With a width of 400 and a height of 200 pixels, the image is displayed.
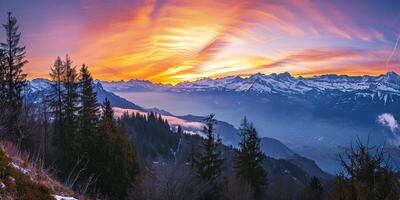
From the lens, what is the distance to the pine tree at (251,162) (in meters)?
44.9

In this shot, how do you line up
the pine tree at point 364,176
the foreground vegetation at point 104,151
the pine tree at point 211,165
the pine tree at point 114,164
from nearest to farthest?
the pine tree at point 364,176, the foreground vegetation at point 104,151, the pine tree at point 114,164, the pine tree at point 211,165

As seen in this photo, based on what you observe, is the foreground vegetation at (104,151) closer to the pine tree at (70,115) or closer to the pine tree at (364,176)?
the pine tree at (70,115)

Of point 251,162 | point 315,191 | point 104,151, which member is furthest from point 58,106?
point 315,191

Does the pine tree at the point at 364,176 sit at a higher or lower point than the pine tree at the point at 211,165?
higher

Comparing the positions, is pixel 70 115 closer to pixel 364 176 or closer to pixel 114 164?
pixel 114 164

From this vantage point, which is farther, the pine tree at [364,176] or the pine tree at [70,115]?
the pine tree at [70,115]

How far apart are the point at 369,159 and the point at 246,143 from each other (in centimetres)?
3623

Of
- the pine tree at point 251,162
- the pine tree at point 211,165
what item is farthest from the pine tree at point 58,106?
the pine tree at point 251,162

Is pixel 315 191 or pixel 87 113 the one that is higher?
pixel 87 113

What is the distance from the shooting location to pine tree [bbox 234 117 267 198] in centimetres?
4488

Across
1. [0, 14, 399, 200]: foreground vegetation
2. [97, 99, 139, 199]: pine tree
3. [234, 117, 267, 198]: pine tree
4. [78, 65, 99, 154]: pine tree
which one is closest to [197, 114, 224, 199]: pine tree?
[0, 14, 399, 200]: foreground vegetation

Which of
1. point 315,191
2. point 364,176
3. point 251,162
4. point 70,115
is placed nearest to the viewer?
point 364,176

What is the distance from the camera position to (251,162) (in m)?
44.9

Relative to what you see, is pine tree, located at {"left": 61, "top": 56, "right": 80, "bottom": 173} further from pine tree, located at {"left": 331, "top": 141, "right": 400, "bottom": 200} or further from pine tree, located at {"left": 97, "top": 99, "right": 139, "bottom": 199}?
pine tree, located at {"left": 331, "top": 141, "right": 400, "bottom": 200}
